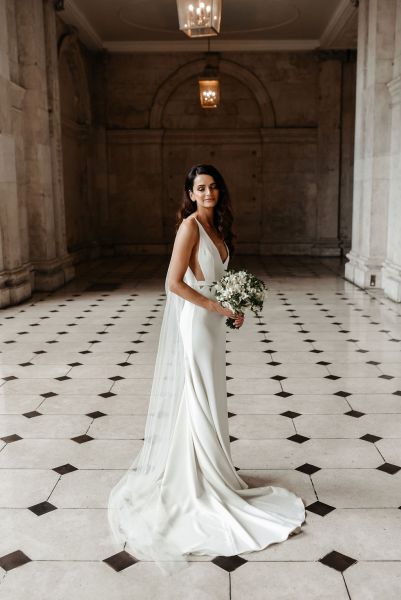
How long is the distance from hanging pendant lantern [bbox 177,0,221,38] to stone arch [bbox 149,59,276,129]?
1334 centimetres

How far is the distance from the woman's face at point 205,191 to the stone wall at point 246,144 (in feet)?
55.6

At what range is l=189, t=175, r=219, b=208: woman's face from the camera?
3.76 meters

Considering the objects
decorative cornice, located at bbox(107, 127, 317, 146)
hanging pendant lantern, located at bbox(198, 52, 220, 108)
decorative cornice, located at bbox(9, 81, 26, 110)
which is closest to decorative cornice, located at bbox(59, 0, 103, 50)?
decorative cornice, located at bbox(107, 127, 317, 146)

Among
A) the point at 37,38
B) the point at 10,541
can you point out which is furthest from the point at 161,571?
the point at 37,38

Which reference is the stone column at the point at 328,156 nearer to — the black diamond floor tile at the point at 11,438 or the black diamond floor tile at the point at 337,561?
the black diamond floor tile at the point at 11,438

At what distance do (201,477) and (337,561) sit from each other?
93 centimetres

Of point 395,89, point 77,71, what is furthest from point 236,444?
point 77,71

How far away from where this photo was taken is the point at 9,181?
11.8m

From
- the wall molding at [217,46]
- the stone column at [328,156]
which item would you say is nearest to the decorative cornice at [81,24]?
the wall molding at [217,46]

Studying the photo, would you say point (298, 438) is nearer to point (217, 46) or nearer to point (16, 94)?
point (16, 94)

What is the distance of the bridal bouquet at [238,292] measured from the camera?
11.9 ft

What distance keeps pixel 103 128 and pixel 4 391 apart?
49.5 feet

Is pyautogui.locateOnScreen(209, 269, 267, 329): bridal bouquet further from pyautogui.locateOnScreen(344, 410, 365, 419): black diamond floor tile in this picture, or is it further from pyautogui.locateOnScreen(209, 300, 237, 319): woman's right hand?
pyautogui.locateOnScreen(344, 410, 365, 419): black diamond floor tile

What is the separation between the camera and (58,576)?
3389 mm
